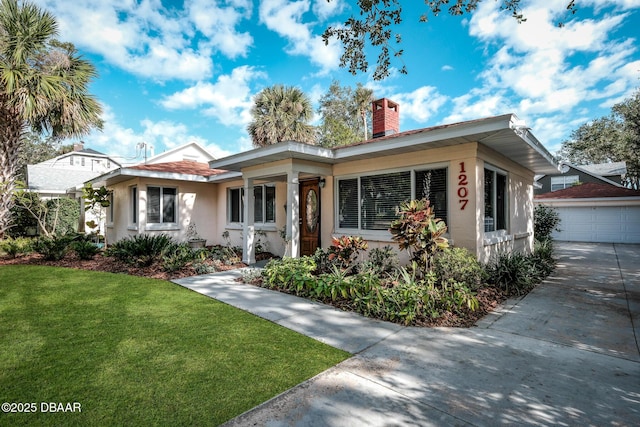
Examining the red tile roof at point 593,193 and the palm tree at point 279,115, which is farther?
the palm tree at point 279,115

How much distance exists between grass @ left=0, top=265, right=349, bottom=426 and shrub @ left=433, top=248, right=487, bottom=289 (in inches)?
108

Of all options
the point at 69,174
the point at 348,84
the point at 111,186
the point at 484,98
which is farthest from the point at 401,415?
the point at 348,84

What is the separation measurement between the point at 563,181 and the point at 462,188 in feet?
70.2

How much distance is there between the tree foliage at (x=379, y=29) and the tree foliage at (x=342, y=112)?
19411mm

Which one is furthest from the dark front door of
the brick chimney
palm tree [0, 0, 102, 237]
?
palm tree [0, 0, 102, 237]

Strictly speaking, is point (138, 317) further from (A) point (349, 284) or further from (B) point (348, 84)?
(B) point (348, 84)

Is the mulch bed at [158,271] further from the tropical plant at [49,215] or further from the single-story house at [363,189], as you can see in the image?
the tropical plant at [49,215]

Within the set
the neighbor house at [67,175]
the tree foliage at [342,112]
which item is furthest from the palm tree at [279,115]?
the neighbor house at [67,175]

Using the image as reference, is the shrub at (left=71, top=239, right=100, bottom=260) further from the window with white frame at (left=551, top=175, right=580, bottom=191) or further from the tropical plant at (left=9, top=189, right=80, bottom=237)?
the window with white frame at (left=551, top=175, right=580, bottom=191)

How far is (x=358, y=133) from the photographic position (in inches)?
1025

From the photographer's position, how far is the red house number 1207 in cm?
587

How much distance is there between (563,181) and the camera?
2167cm

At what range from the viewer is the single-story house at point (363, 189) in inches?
231

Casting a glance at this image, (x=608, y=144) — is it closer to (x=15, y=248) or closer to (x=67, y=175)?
(x=15, y=248)
